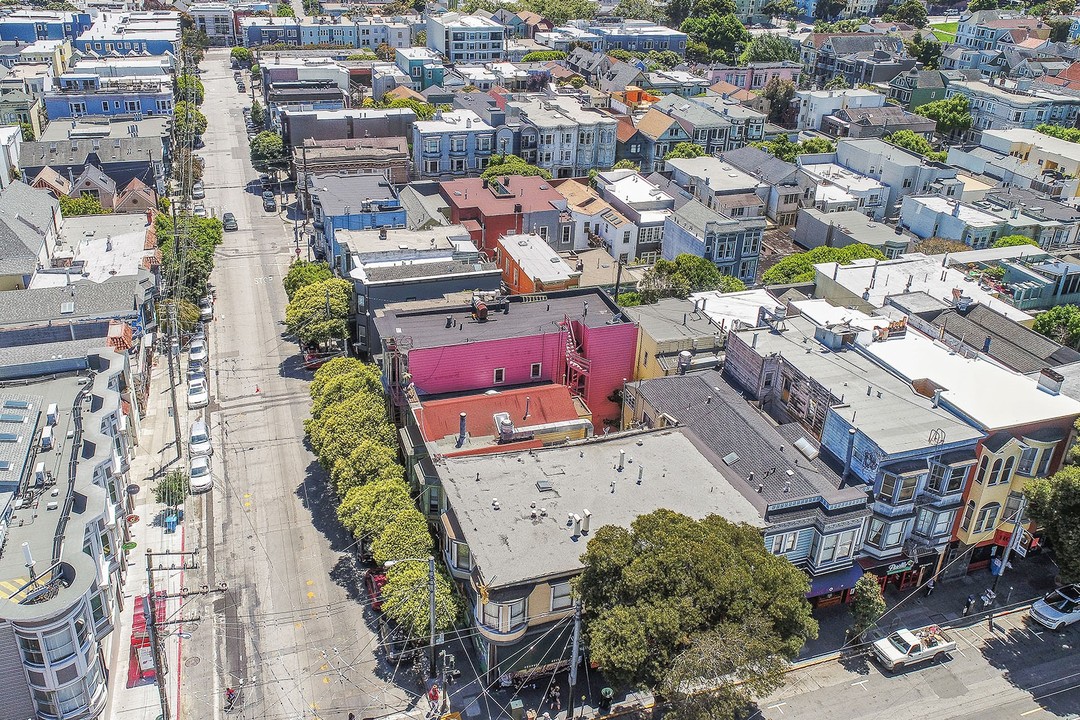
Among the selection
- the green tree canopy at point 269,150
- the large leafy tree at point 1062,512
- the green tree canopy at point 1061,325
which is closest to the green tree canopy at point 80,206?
the green tree canopy at point 269,150

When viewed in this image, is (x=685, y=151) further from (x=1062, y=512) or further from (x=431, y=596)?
(x=431, y=596)

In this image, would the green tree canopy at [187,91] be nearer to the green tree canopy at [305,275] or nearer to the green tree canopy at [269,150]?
the green tree canopy at [269,150]

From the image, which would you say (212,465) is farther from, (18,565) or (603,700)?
(603,700)

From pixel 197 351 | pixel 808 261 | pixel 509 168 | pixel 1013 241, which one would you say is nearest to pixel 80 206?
pixel 197 351

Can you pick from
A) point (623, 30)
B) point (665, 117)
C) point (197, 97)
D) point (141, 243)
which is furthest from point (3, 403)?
point (623, 30)

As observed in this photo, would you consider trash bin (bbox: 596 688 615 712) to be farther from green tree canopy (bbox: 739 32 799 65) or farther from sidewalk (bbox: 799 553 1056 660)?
green tree canopy (bbox: 739 32 799 65)


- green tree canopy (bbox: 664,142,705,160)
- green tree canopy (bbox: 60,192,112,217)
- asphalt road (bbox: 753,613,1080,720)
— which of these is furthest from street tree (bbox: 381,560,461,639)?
green tree canopy (bbox: 664,142,705,160)
